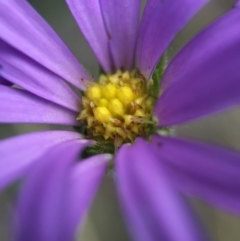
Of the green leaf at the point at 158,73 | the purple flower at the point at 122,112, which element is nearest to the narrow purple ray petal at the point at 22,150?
the purple flower at the point at 122,112

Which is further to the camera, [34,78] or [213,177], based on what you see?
[34,78]

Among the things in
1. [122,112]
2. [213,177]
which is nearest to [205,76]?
[213,177]

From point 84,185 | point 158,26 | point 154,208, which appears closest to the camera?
point 154,208

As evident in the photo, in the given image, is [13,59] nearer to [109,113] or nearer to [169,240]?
[109,113]

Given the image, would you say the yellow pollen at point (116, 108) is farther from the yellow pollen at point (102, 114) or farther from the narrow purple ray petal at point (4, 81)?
the narrow purple ray petal at point (4, 81)

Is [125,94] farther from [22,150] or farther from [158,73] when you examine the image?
[22,150]

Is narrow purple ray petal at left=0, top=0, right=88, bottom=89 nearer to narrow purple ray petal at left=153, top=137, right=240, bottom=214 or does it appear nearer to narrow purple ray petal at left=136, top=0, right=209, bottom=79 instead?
narrow purple ray petal at left=136, top=0, right=209, bottom=79
